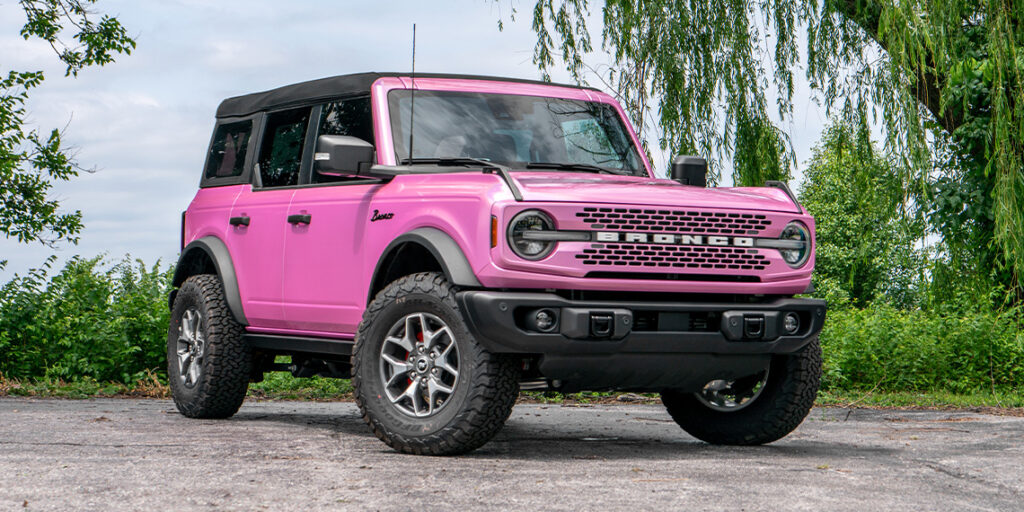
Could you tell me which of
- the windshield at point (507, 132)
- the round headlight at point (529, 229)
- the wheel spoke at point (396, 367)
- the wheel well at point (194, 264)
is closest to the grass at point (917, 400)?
the windshield at point (507, 132)

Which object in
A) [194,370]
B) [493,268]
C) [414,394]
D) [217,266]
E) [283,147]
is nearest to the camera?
[493,268]

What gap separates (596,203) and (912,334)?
32.4 ft

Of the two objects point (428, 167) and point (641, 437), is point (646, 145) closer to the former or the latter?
point (641, 437)

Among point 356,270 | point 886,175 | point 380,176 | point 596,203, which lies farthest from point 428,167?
point 886,175

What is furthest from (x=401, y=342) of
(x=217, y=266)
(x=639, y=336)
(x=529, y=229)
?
(x=217, y=266)

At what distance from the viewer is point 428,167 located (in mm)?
6965

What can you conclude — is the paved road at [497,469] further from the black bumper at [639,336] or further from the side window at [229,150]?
the side window at [229,150]

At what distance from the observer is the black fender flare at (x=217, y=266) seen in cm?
843

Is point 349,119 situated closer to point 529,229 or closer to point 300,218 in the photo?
point 300,218

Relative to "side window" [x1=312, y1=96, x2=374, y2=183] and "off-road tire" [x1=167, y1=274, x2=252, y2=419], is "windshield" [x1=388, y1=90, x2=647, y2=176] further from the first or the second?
"off-road tire" [x1=167, y1=274, x2=252, y2=419]

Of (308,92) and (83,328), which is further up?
(308,92)

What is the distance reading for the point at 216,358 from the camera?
851 centimetres

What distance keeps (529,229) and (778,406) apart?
2.10m

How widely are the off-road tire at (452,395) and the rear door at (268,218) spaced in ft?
5.18
